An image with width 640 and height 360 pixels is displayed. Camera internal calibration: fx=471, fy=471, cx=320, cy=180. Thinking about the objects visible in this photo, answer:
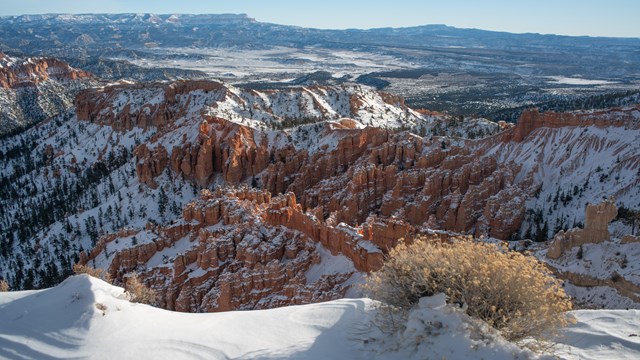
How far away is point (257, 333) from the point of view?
44.5 feet

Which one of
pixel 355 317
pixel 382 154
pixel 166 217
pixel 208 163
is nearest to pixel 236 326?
pixel 355 317

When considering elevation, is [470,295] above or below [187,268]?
above

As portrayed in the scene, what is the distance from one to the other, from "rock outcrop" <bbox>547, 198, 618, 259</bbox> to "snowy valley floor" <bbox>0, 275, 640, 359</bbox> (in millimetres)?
14312

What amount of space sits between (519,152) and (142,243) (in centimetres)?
4262

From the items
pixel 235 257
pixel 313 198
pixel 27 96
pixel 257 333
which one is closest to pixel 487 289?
pixel 257 333

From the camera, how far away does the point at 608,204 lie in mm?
26953

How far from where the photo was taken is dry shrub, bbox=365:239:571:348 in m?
11.4

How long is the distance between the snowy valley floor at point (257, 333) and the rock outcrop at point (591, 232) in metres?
14.3

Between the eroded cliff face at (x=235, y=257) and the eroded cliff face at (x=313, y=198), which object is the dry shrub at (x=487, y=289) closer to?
the eroded cliff face at (x=313, y=198)

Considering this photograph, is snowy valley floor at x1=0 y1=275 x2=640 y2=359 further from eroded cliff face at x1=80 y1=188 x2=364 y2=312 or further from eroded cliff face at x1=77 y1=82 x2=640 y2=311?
eroded cliff face at x1=80 y1=188 x2=364 y2=312

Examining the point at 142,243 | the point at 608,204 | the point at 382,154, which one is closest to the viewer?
the point at 608,204

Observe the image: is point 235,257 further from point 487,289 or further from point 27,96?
point 27,96

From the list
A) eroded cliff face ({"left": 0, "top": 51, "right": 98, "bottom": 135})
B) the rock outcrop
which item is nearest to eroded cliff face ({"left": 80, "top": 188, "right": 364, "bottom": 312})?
the rock outcrop

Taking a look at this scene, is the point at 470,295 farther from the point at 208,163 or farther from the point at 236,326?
the point at 208,163
